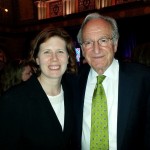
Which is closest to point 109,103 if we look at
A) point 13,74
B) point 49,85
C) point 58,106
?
point 58,106

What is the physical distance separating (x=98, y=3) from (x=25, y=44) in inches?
226

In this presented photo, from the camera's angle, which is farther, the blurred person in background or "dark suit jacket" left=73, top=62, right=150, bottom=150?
the blurred person in background

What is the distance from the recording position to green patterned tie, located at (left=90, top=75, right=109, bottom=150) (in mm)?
2186

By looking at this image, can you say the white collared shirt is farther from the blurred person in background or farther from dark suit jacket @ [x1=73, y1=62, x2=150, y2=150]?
the blurred person in background

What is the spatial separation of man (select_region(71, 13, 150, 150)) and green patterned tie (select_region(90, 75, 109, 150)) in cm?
5

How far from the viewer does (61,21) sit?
12047mm

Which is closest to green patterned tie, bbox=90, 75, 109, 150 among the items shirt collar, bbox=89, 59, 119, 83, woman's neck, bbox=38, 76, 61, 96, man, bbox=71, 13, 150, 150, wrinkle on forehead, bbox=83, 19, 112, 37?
man, bbox=71, 13, 150, 150

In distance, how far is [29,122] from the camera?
2084mm

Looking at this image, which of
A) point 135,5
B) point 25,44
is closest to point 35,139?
point 135,5

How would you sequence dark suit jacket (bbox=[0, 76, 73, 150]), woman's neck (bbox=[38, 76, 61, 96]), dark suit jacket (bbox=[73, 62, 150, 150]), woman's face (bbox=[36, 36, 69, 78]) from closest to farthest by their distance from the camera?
dark suit jacket (bbox=[0, 76, 73, 150])
dark suit jacket (bbox=[73, 62, 150, 150])
woman's face (bbox=[36, 36, 69, 78])
woman's neck (bbox=[38, 76, 61, 96])


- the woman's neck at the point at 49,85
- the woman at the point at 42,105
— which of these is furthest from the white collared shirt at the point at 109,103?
the woman's neck at the point at 49,85

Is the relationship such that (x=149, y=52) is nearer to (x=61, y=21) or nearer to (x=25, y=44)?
(x=61, y=21)

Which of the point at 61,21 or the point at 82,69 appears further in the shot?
the point at 61,21

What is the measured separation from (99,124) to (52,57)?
75cm
